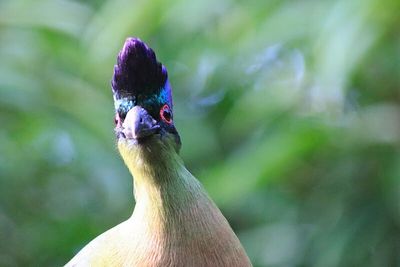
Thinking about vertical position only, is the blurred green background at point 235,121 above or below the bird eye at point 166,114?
above

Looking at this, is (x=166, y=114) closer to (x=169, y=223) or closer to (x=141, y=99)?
(x=141, y=99)

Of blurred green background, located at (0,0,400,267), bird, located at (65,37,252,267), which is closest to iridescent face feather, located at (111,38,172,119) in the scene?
bird, located at (65,37,252,267)

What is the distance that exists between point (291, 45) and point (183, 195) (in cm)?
100

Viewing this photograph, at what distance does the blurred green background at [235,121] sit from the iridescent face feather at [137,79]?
72cm

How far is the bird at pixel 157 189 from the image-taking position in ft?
9.47

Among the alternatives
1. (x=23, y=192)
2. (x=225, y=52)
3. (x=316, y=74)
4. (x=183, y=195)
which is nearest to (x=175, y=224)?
(x=183, y=195)

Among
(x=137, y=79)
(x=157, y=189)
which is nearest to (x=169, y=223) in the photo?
(x=157, y=189)

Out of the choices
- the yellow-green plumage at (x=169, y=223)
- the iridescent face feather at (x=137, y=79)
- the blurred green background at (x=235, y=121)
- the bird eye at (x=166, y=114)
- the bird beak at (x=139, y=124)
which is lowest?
the yellow-green plumage at (x=169, y=223)

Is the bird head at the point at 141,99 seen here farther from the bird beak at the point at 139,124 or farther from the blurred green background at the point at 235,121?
the blurred green background at the point at 235,121

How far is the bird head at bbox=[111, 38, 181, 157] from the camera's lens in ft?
9.39

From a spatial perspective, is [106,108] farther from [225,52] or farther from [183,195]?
[183,195]

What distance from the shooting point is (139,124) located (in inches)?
112

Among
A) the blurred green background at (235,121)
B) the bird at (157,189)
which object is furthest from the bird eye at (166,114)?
the blurred green background at (235,121)

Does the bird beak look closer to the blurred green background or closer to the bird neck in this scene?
the bird neck
